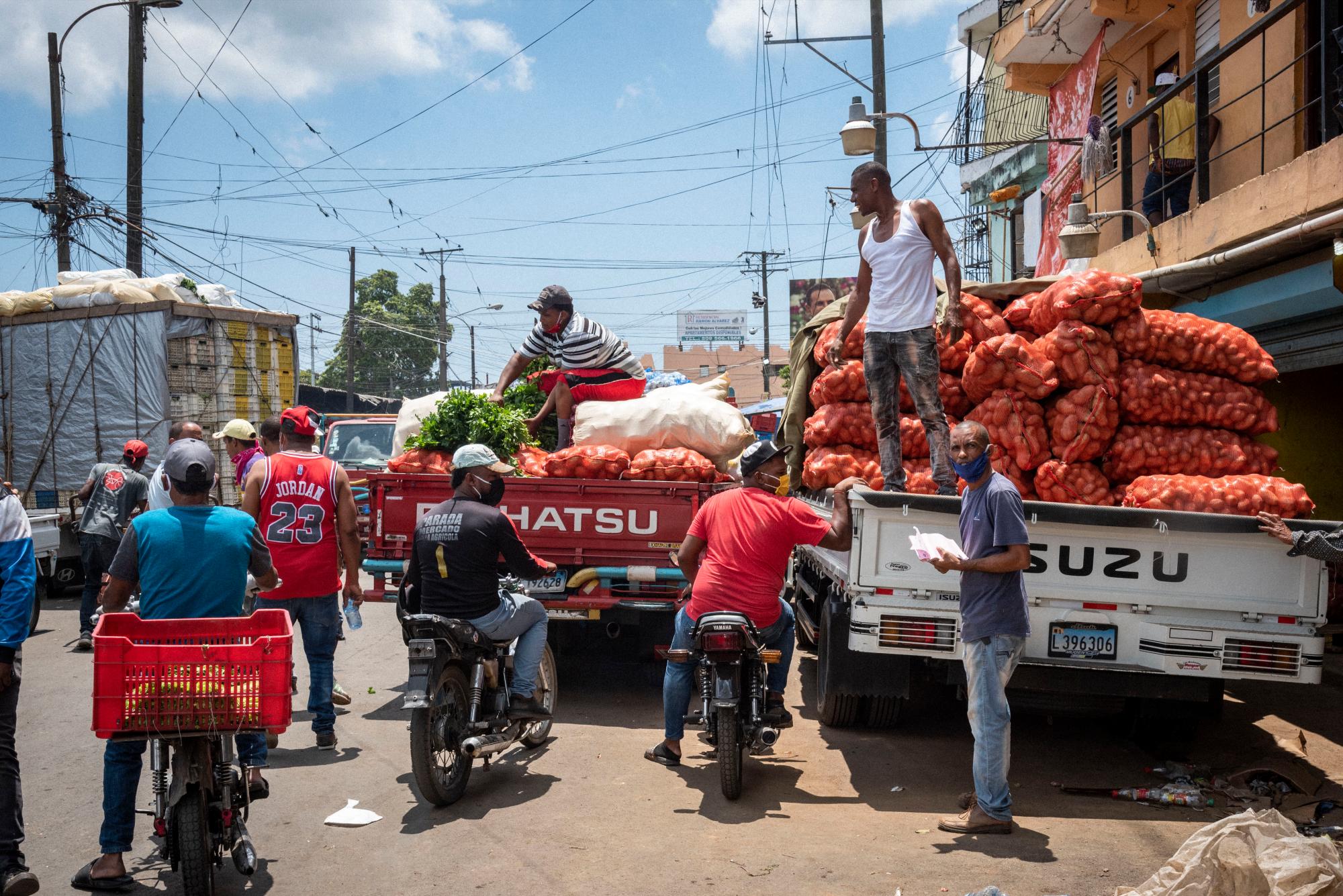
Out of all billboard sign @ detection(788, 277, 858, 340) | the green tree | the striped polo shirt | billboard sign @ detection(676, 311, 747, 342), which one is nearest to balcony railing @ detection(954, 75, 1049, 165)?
the striped polo shirt

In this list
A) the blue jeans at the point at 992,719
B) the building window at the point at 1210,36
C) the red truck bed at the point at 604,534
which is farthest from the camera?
the building window at the point at 1210,36

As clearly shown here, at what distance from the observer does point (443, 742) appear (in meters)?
5.46

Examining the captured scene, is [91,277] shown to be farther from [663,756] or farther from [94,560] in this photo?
[663,756]

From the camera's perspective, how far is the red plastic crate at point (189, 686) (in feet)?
12.8

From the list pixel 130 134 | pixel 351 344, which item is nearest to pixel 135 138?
pixel 130 134

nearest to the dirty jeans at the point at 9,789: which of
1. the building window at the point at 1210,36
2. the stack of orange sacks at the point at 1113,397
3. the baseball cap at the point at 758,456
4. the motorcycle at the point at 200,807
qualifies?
the motorcycle at the point at 200,807

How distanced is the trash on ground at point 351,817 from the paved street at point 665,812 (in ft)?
0.23

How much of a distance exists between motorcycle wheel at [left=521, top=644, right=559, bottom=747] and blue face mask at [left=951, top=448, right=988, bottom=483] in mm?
2714

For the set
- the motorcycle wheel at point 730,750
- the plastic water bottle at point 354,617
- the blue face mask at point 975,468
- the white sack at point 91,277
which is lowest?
the motorcycle wheel at point 730,750

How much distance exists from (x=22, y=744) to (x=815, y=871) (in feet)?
16.6

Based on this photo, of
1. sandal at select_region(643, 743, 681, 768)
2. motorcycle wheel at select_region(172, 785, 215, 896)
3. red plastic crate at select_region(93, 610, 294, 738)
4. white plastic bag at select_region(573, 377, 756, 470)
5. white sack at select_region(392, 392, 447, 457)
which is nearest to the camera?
red plastic crate at select_region(93, 610, 294, 738)

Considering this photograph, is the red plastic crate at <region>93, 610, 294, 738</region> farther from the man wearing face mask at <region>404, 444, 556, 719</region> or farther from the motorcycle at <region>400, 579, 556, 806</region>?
the man wearing face mask at <region>404, 444, 556, 719</region>

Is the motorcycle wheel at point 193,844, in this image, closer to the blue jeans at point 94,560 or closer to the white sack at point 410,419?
the white sack at point 410,419

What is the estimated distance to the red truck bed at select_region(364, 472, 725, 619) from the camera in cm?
751
